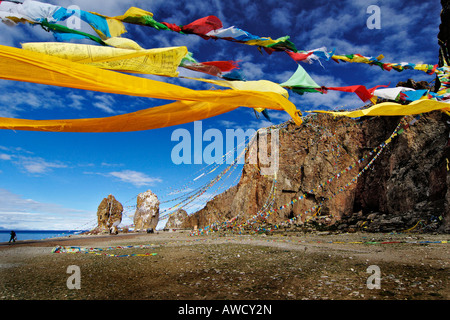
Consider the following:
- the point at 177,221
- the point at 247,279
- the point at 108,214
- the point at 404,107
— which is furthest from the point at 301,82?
the point at 177,221

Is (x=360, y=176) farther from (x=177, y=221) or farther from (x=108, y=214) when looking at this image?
(x=177, y=221)

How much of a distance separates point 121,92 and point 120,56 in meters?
0.57

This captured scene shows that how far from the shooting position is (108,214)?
3155 centimetres

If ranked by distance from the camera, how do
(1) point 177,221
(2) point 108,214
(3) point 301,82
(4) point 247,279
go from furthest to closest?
(1) point 177,221 < (2) point 108,214 < (3) point 301,82 < (4) point 247,279

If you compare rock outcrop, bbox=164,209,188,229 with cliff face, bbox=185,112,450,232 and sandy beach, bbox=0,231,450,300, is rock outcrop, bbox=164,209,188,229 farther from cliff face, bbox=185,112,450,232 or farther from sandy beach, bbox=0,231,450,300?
sandy beach, bbox=0,231,450,300

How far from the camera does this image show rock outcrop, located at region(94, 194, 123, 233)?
31.0 metres

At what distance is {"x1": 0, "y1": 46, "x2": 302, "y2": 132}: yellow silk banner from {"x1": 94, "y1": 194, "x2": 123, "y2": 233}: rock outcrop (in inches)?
1174

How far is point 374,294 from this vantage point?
12.1 feet

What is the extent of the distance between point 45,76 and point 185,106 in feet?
7.88

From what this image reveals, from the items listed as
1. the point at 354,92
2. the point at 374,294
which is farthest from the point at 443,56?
the point at 374,294
